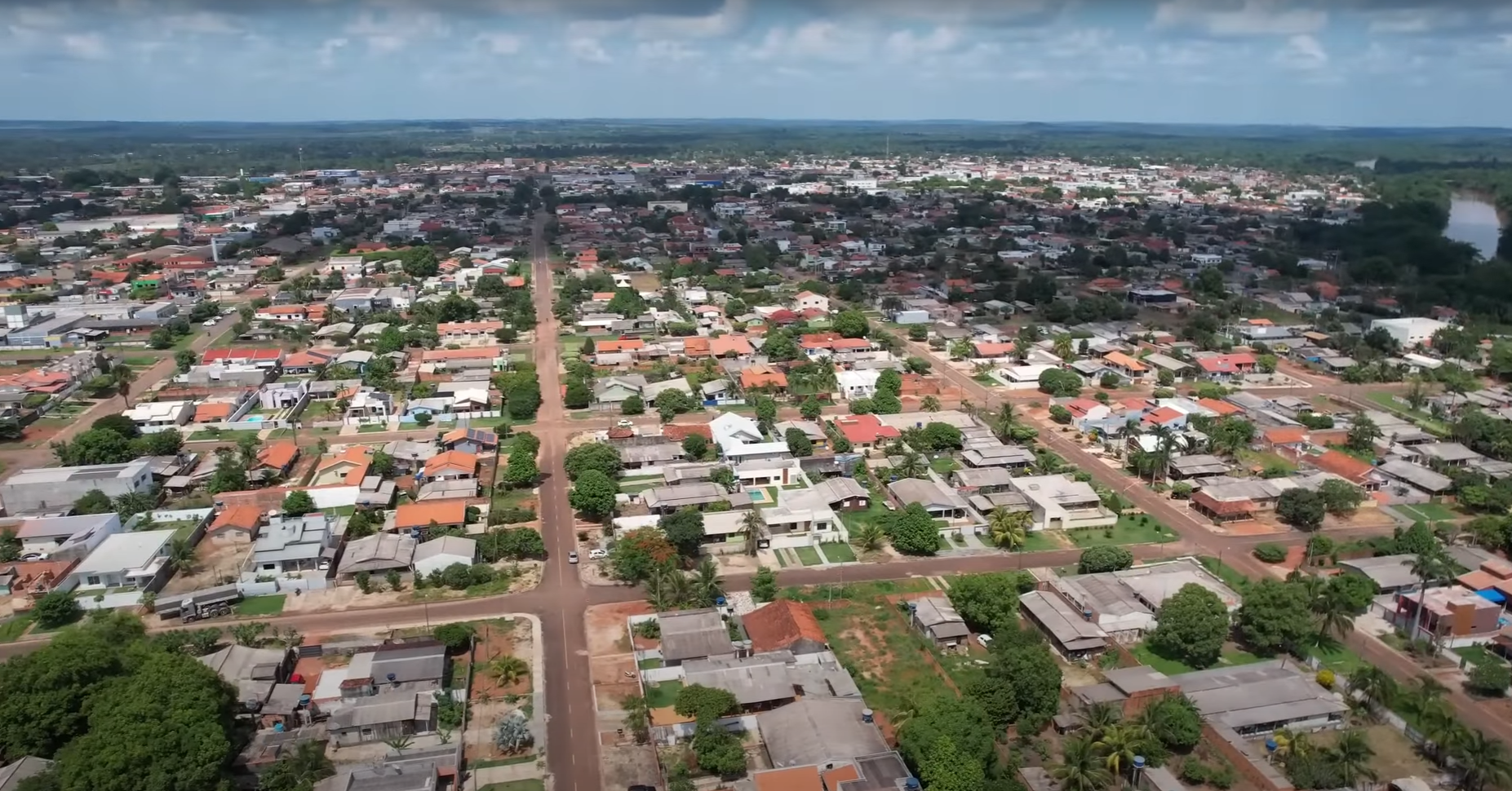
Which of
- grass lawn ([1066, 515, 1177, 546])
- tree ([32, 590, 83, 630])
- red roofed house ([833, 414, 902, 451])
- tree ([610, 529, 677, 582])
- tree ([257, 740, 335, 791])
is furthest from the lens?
red roofed house ([833, 414, 902, 451])

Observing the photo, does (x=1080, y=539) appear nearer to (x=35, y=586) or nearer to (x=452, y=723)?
(x=452, y=723)

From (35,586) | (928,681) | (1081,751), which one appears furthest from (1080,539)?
(35,586)

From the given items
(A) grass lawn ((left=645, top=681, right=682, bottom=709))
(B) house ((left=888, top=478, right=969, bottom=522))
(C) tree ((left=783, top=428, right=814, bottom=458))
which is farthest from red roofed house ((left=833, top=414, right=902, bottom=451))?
(A) grass lawn ((left=645, top=681, right=682, bottom=709))

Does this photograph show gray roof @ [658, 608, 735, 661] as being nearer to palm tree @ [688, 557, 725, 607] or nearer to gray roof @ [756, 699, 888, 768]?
palm tree @ [688, 557, 725, 607]

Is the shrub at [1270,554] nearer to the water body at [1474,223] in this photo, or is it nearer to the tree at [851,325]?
the tree at [851,325]

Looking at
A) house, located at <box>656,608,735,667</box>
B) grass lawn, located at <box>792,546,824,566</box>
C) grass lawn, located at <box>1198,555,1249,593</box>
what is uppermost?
house, located at <box>656,608,735,667</box>

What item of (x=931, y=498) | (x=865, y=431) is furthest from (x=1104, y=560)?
(x=865, y=431)

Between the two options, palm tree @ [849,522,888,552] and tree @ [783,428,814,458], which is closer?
palm tree @ [849,522,888,552]
